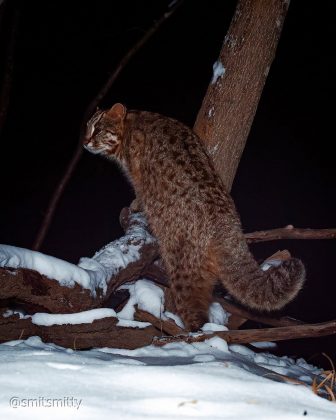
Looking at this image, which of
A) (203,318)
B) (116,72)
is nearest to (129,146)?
(203,318)

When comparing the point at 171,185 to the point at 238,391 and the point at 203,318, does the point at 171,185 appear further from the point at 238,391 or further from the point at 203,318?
the point at 238,391

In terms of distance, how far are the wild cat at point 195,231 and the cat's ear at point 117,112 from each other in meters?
0.55

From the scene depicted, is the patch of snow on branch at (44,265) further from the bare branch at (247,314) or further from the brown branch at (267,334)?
the bare branch at (247,314)

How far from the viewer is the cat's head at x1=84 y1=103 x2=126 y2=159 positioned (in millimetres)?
6387

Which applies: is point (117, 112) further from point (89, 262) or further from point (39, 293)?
point (39, 293)

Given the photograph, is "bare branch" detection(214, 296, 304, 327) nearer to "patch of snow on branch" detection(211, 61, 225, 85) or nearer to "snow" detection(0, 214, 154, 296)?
"snow" detection(0, 214, 154, 296)

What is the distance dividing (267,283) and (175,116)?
11.9 metres

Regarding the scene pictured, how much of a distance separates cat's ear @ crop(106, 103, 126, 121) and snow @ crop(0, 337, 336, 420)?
12.8 ft

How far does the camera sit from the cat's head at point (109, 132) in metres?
6.39

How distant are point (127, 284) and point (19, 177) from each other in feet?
39.4

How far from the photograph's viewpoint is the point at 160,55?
1600cm

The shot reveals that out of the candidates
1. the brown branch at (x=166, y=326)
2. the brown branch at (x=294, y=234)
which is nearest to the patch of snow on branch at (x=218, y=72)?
the brown branch at (x=294, y=234)

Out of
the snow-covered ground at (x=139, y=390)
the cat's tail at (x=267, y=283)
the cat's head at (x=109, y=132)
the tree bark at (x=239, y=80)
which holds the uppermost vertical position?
the tree bark at (x=239, y=80)

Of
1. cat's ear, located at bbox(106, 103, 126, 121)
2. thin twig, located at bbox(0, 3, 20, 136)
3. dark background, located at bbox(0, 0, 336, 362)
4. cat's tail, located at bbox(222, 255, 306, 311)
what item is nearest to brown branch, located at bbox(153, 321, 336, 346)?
cat's tail, located at bbox(222, 255, 306, 311)
